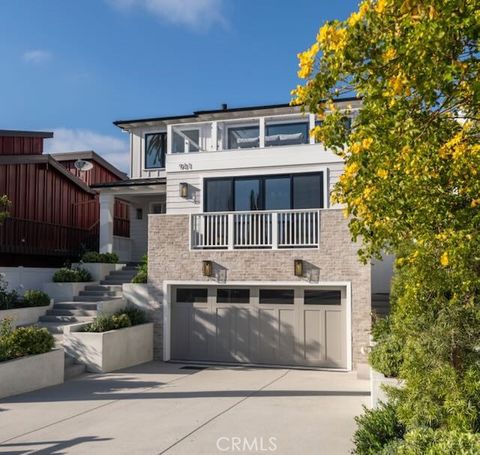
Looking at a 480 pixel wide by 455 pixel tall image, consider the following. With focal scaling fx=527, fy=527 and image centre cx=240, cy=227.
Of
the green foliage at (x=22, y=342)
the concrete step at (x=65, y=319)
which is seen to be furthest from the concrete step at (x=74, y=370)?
the concrete step at (x=65, y=319)

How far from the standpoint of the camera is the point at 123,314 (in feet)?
46.2

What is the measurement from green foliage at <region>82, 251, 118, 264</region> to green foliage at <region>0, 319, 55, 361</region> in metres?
7.22

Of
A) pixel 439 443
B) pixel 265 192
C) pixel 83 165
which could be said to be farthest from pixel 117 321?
pixel 83 165

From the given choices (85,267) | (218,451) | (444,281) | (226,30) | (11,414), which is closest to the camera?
(444,281)

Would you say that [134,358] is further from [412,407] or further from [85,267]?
[412,407]

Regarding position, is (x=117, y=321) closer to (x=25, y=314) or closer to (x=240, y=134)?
(x=25, y=314)

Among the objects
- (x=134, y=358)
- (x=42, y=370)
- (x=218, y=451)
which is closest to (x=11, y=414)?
(x=42, y=370)

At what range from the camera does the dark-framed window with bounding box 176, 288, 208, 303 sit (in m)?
14.7

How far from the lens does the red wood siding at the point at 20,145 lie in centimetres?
1797

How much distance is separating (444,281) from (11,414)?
23.4 ft

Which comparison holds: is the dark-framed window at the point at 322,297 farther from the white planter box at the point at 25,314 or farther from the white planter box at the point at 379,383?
the white planter box at the point at 25,314

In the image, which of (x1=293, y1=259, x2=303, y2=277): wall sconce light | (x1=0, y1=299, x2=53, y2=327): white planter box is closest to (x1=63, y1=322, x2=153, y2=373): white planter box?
(x1=0, y1=299, x2=53, y2=327): white planter box

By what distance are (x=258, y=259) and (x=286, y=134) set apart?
5.38m

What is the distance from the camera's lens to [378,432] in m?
6.07
